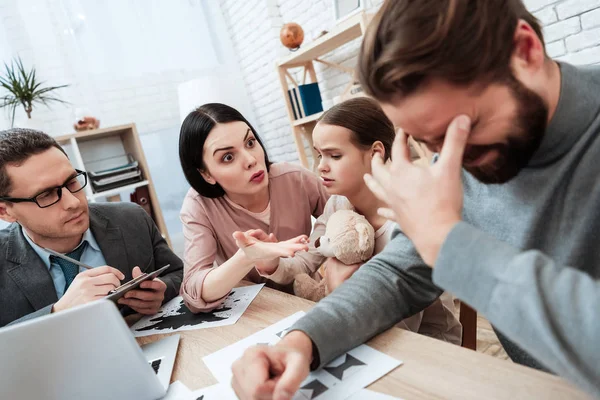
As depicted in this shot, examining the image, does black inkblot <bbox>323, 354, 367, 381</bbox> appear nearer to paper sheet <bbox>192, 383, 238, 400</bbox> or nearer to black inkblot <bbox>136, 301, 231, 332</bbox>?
paper sheet <bbox>192, 383, 238, 400</bbox>

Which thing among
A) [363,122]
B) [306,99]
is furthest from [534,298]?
[306,99]

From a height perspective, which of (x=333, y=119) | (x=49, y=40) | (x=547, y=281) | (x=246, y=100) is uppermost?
(x=49, y=40)

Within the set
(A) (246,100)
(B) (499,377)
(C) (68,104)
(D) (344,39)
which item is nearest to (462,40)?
(B) (499,377)

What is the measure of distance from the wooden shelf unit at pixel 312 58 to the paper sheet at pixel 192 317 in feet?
6.05

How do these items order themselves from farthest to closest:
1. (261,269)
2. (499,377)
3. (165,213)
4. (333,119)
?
(165,213)
(333,119)
(261,269)
(499,377)

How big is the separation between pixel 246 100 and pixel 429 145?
359 cm

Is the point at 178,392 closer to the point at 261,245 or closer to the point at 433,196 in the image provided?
the point at 261,245

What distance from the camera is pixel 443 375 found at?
0.59m

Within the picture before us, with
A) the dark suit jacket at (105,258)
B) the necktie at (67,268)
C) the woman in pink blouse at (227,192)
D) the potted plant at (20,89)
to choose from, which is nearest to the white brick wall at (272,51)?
the woman in pink blouse at (227,192)

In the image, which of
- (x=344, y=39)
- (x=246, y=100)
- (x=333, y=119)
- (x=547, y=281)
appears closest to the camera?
(x=547, y=281)

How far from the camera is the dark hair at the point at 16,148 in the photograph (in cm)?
124

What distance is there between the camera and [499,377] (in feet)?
1.83

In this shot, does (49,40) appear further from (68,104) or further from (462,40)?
(462,40)

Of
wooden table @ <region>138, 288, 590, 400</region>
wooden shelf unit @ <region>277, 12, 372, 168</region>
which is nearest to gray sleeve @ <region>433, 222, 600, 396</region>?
wooden table @ <region>138, 288, 590, 400</region>
